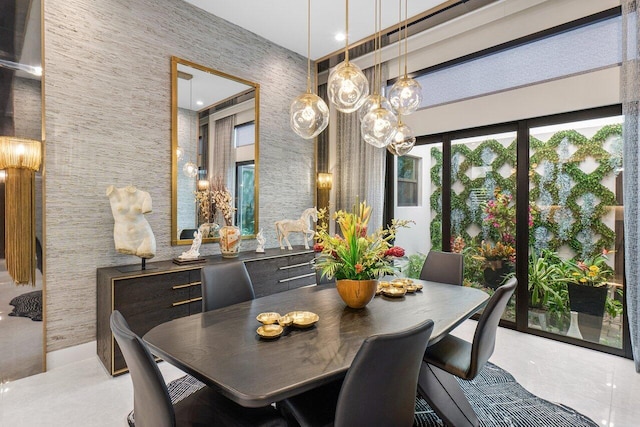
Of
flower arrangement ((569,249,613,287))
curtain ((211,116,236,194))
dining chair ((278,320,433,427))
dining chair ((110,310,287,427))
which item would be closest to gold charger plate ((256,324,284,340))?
dining chair ((110,310,287,427))

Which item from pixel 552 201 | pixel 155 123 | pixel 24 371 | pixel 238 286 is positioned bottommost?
pixel 24 371

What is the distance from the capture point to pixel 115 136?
10.2 ft

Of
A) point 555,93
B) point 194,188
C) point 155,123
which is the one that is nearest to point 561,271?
point 555,93

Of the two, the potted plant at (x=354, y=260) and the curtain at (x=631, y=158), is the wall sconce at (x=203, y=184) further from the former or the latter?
the curtain at (x=631, y=158)

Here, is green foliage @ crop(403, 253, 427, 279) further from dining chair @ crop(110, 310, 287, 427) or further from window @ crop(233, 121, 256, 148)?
dining chair @ crop(110, 310, 287, 427)

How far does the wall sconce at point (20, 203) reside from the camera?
2.59 metres

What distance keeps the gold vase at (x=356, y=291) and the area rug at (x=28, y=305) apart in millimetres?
2470

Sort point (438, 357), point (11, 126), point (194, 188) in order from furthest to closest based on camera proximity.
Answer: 1. point (194, 188)
2. point (11, 126)
3. point (438, 357)

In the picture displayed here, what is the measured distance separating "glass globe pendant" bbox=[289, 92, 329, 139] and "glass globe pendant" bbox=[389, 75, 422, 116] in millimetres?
594

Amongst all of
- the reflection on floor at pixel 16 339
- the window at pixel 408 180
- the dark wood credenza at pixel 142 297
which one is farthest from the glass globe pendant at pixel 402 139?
the reflection on floor at pixel 16 339

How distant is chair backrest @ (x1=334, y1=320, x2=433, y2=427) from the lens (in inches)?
44.8

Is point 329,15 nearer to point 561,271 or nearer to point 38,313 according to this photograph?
point 561,271

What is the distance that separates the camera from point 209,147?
3.79 m

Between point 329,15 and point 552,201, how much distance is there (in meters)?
3.11
